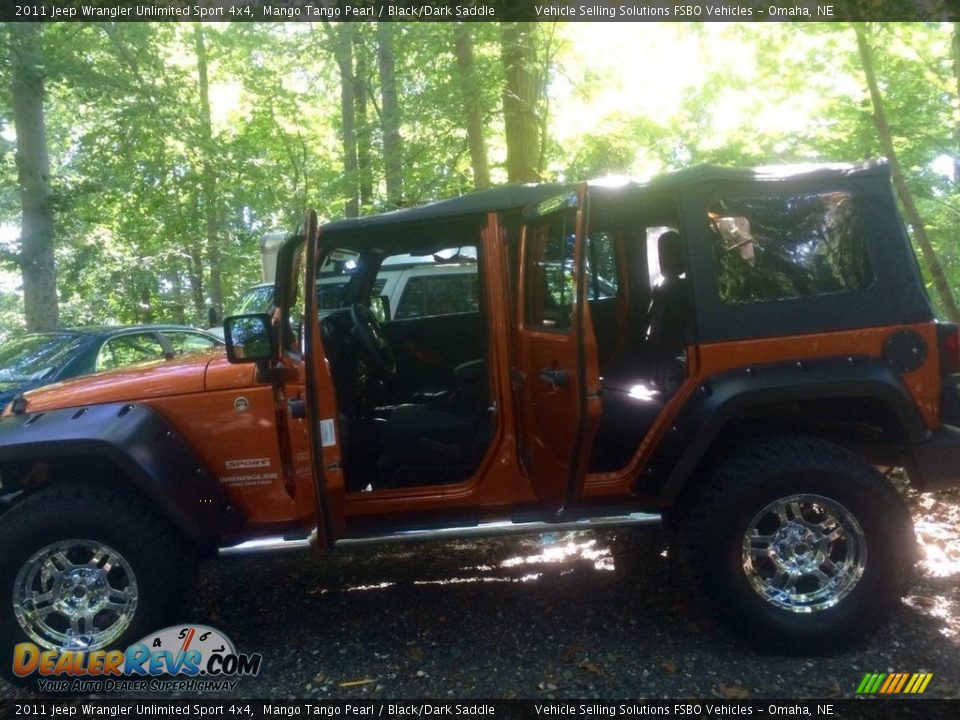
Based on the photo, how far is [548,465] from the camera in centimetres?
326

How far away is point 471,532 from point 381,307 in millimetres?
1833

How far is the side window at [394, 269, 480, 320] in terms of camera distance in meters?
4.50

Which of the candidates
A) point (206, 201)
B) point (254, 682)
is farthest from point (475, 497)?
point (206, 201)

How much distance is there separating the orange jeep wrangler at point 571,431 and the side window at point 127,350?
318 cm

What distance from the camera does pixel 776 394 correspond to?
301 cm

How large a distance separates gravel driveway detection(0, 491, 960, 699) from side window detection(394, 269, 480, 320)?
1529 mm

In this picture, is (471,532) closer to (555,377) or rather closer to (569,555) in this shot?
(555,377)

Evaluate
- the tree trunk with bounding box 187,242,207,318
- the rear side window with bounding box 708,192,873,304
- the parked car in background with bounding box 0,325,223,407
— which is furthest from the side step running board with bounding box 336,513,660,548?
the tree trunk with bounding box 187,242,207,318

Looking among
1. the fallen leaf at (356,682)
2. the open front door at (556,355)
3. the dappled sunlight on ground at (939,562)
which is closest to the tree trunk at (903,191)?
the dappled sunlight on ground at (939,562)

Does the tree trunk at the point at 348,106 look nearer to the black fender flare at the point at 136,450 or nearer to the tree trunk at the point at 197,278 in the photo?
the tree trunk at the point at 197,278

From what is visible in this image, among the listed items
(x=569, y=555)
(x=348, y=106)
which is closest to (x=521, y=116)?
(x=569, y=555)

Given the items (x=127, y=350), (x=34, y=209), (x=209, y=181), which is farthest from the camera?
(x=209, y=181)

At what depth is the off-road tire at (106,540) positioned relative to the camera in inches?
116

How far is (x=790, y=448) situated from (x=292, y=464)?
2287 millimetres
